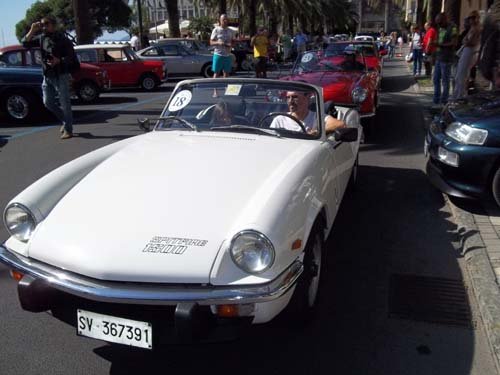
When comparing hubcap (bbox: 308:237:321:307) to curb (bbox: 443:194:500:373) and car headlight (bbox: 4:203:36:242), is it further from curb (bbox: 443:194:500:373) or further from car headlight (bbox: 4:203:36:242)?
car headlight (bbox: 4:203:36:242)

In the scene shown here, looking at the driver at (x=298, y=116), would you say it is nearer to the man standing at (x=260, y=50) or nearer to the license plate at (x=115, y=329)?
the license plate at (x=115, y=329)

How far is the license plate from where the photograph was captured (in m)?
2.50

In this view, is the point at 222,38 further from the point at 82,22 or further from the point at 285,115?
the point at 285,115

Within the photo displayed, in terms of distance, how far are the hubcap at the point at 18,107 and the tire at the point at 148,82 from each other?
624 centimetres

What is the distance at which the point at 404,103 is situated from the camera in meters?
12.9

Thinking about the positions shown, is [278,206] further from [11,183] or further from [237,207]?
[11,183]

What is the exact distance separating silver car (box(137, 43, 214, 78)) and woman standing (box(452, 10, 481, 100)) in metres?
11.3

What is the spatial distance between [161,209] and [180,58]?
59.2ft

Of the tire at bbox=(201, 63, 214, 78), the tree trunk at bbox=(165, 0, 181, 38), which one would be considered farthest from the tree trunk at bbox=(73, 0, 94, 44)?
the tree trunk at bbox=(165, 0, 181, 38)

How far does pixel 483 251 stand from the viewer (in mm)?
4242

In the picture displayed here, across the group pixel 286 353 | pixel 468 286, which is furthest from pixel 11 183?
pixel 468 286

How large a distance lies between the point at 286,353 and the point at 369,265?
1.42 meters

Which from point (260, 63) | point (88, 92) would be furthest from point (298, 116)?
point (260, 63)

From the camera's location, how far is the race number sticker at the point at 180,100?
14.5ft
